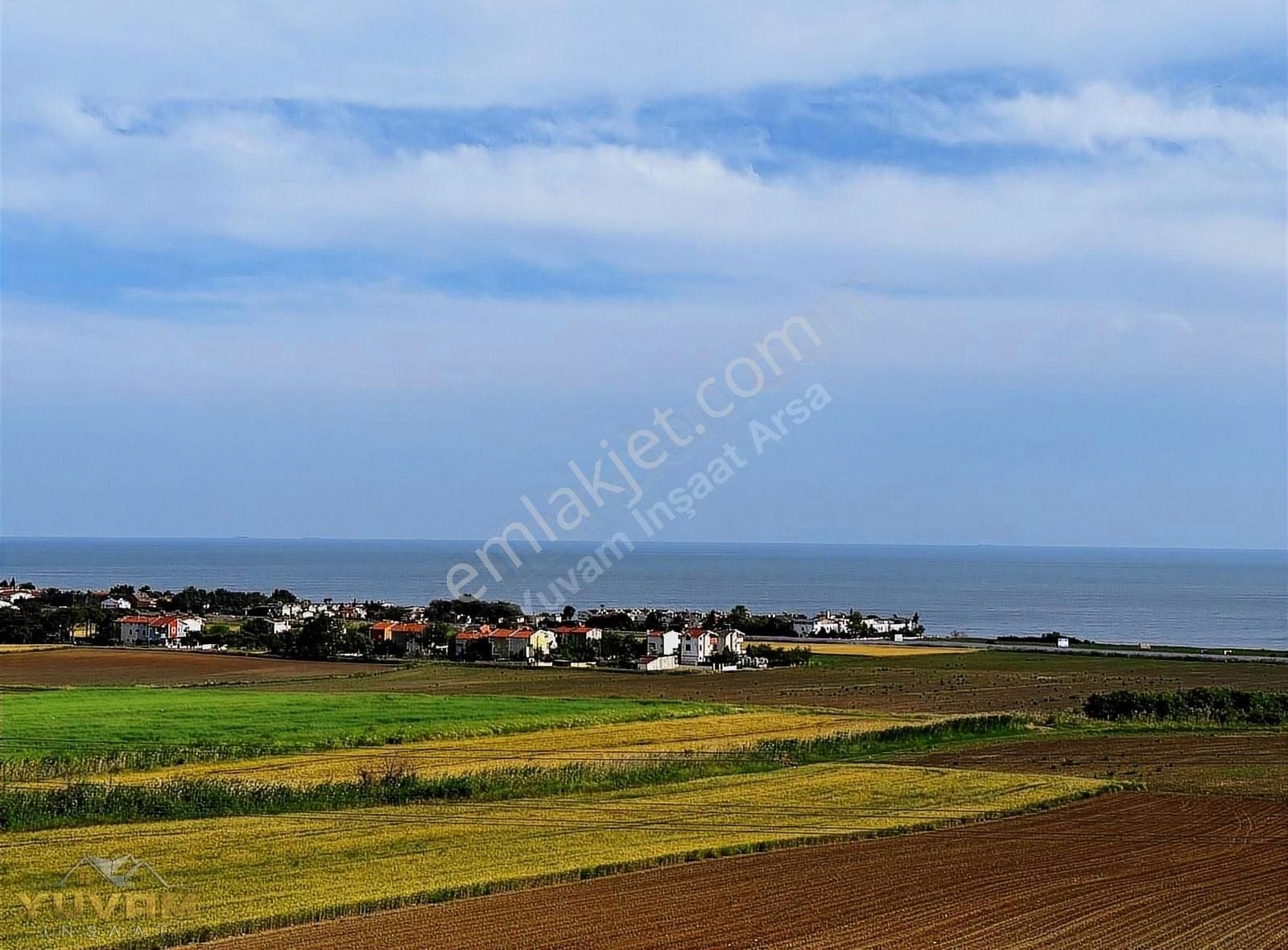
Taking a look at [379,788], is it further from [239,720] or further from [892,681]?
[892,681]

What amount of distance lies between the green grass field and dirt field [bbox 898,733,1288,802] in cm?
1428

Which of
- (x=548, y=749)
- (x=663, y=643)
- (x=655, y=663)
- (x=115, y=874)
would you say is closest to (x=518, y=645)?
(x=663, y=643)

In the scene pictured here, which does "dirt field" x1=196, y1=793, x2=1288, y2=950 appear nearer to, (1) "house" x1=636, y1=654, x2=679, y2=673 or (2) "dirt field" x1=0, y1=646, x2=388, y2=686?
(2) "dirt field" x1=0, y1=646, x2=388, y2=686

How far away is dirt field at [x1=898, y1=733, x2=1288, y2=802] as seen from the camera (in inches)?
1227

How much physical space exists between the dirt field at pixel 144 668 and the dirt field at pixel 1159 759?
133 ft

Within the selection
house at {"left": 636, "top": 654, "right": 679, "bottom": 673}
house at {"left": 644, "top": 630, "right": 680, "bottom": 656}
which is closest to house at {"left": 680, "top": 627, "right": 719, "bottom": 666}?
house at {"left": 644, "top": 630, "right": 680, "bottom": 656}

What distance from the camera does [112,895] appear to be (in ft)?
57.4

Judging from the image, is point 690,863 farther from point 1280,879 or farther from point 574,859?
point 1280,879

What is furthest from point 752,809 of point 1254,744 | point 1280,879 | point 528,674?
point 528,674

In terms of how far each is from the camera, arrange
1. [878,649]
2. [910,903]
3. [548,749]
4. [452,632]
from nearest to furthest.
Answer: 1. [910,903]
2. [548,749]
3. [452,632]
4. [878,649]

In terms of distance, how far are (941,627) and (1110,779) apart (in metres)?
99.8

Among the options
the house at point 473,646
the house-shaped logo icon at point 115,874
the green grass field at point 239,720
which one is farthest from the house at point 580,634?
the house-shaped logo icon at point 115,874

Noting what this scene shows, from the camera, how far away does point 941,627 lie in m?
129

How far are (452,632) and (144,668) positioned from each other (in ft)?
81.8
